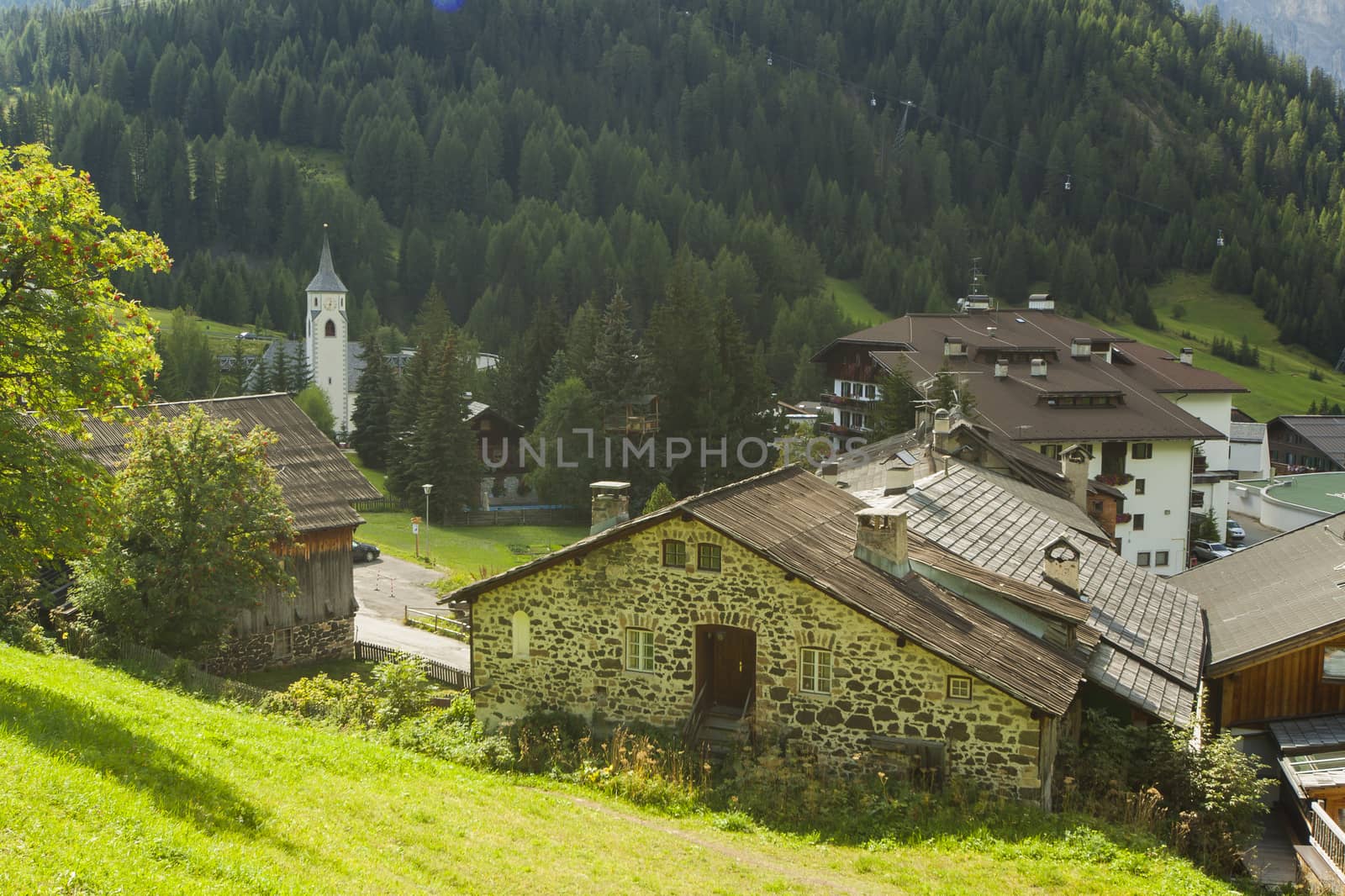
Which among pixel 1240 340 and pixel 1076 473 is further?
pixel 1240 340

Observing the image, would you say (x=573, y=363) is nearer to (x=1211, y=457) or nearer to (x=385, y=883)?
(x=1211, y=457)

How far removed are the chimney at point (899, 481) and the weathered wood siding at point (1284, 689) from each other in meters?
7.40

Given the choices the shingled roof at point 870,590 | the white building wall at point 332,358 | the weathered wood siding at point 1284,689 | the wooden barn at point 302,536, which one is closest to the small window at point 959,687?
the shingled roof at point 870,590

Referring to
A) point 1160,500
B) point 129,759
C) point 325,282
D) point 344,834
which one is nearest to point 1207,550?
point 1160,500

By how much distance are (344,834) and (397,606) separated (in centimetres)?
3212

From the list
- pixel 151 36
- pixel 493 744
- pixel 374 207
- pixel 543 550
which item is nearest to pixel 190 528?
pixel 493 744

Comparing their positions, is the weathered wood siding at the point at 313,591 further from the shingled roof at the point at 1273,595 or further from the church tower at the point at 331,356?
the church tower at the point at 331,356

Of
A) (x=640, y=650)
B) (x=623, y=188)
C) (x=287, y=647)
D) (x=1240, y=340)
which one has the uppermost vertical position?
(x=640, y=650)

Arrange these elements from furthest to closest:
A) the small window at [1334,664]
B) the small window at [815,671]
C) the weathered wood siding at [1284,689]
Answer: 1. the weathered wood siding at [1284,689]
2. the small window at [1334,664]
3. the small window at [815,671]

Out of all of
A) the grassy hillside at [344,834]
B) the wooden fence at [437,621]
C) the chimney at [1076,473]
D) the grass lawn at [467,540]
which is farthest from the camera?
the grass lawn at [467,540]

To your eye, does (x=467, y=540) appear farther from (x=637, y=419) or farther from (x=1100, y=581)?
(x=1100, y=581)

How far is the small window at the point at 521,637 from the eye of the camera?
2083 cm

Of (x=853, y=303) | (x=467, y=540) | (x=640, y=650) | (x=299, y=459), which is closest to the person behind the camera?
(x=640, y=650)

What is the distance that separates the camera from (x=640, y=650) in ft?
65.9
